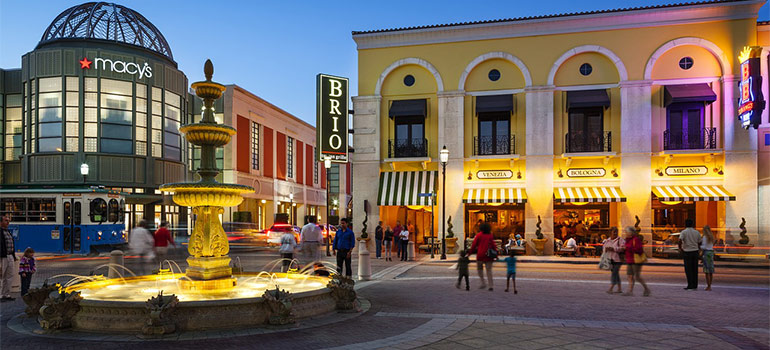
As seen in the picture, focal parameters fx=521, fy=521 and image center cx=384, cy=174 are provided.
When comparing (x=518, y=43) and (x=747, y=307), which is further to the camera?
(x=518, y=43)

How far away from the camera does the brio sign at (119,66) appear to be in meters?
33.9

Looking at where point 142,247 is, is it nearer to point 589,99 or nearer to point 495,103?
point 495,103

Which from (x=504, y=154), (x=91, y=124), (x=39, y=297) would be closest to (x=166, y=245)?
(x=39, y=297)

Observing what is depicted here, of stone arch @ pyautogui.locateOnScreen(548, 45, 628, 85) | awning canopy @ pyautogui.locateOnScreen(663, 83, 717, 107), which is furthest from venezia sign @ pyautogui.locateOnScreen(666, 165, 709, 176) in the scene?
stone arch @ pyautogui.locateOnScreen(548, 45, 628, 85)

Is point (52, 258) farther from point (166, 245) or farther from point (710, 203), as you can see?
point (710, 203)

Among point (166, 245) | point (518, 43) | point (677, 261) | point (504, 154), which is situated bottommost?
point (677, 261)

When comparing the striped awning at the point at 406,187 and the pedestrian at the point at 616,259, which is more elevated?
the striped awning at the point at 406,187

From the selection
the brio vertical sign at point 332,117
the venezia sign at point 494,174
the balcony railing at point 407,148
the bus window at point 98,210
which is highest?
the brio vertical sign at point 332,117

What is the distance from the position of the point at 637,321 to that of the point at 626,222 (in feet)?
54.2

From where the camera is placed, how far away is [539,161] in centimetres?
2519

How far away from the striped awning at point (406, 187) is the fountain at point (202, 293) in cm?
1328

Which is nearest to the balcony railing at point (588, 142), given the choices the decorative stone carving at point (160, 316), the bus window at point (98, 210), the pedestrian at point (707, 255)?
the pedestrian at point (707, 255)

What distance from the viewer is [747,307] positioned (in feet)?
34.8

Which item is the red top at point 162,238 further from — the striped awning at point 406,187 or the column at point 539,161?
the column at point 539,161
